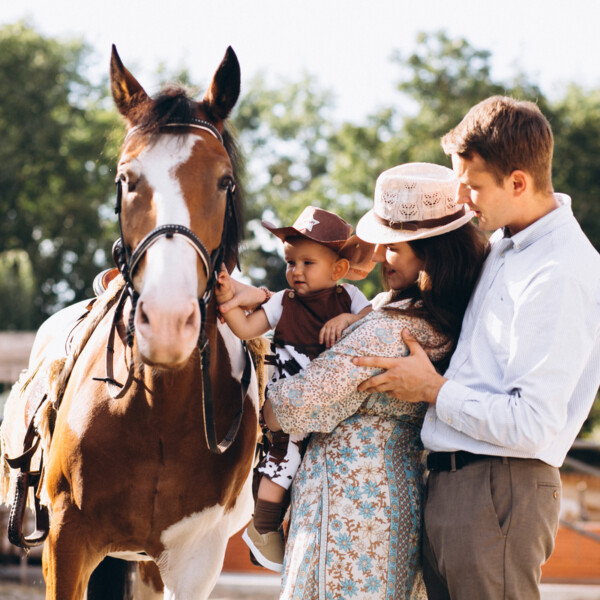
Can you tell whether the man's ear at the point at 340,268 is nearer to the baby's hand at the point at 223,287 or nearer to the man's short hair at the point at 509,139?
the baby's hand at the point at 223,287

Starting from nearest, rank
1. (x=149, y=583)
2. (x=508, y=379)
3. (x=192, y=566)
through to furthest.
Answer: (x=508, y=379) < (x=192, y=566) < (x=149, y=583)

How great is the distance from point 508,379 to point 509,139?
Answer: 690 mm

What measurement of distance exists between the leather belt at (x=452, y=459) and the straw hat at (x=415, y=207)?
0.69m

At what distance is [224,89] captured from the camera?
2.86 m

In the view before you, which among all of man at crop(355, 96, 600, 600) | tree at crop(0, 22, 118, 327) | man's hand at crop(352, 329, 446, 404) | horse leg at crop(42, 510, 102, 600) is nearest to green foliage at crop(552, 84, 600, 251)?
tree at crop(0, 22, 118, 327)

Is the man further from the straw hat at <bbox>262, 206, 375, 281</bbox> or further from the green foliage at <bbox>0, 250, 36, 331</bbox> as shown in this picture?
the green foliage at <bbox>0, 250, 36, 331</bbox>

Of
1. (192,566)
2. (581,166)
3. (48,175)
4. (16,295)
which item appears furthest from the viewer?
(48,175)

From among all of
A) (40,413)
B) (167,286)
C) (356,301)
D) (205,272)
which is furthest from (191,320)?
(40,413)

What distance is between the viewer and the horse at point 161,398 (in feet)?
8.07

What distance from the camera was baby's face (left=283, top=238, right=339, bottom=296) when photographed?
289 cm

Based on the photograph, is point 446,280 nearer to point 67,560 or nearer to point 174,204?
point 174,204

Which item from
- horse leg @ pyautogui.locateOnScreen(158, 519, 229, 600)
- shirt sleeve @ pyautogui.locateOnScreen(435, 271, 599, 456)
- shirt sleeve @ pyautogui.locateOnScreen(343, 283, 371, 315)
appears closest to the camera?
shirt sleeve @ pyautogui.locateOnScreen(435, 271, 599, 456)

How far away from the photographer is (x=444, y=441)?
230cm

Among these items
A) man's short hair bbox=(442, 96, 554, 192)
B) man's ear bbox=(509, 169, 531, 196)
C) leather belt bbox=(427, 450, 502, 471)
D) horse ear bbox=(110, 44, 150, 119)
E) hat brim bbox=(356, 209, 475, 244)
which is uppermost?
horse ear bbox=(110, 44, 150, 119)
